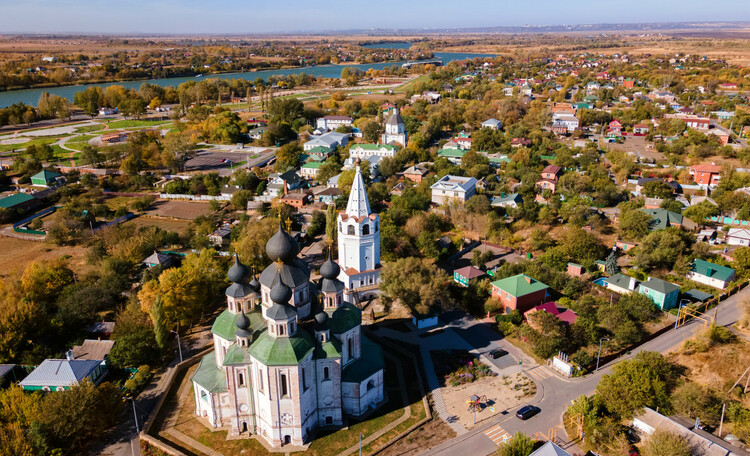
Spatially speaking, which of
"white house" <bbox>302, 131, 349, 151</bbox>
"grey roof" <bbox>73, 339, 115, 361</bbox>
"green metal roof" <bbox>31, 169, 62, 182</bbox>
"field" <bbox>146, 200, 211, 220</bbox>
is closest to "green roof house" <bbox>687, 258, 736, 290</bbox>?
"grey roof" <bbox>73, 339, 115, 361</bbox>

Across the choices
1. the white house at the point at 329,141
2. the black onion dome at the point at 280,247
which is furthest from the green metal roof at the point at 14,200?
the black onion dome at the point at 280,247

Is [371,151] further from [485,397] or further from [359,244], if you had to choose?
[485,397]

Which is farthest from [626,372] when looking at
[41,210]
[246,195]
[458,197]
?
[41,210]

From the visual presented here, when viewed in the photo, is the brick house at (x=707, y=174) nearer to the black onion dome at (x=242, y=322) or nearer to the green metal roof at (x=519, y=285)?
the green metal roof at (x=519, y=285)

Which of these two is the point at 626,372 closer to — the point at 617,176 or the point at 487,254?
the point at 487,254

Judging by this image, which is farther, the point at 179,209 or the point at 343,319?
the point at 179,209

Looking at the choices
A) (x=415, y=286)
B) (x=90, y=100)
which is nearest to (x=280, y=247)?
(x=415, y=286)
